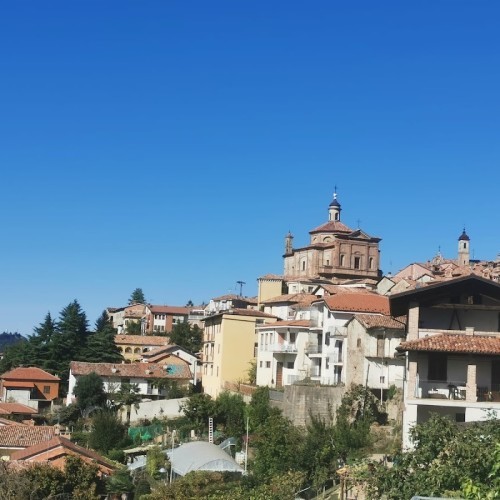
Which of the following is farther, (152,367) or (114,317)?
(114,317)

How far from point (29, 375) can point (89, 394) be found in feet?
32.0

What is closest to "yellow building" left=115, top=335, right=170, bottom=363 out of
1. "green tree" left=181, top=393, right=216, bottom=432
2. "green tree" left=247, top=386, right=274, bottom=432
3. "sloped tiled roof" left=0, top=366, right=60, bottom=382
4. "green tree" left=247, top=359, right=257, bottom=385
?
"sloped tiled roof" left=0, top=366, right=60, bottom=382

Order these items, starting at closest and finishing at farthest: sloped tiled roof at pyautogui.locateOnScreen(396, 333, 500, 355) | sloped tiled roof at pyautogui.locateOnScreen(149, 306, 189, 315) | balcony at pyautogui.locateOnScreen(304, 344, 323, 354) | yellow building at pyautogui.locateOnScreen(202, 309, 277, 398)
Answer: sloped tiled roof at pyautogui.locateOnScreen(396, 333, 500, 355) < balcony at pyautogui.locateOnScreen(304, 344, 323, 354) < yellow building at pyautogui.locateOnScreen(202, 309, 277, 398) < sloped tiled roof at pyautogui.locateOnScreen(149, 306, 189, 315)

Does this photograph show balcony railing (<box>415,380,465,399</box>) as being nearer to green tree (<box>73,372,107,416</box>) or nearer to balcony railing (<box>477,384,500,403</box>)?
balcony railing (<box>477,384,500,403</box>)

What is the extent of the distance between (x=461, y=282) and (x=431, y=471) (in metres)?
15.0

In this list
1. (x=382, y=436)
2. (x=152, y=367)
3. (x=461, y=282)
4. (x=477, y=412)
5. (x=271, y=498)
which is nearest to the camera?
(x=271, y=498)

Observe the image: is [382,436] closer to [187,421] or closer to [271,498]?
[271,498]

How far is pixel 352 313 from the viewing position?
149 feet

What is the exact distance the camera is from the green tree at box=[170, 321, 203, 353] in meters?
93.0

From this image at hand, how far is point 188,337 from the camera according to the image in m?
94.9

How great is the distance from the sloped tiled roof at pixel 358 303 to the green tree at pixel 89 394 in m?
23.7

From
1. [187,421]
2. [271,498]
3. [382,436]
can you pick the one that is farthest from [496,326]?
[187,421]

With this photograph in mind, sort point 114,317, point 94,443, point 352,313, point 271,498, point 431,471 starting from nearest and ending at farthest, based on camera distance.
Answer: point 431,471 < point 271,498 < point 352,313 < point 94,443 < point 114,317

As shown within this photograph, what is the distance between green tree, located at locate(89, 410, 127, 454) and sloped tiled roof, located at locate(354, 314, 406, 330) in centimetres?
1948
